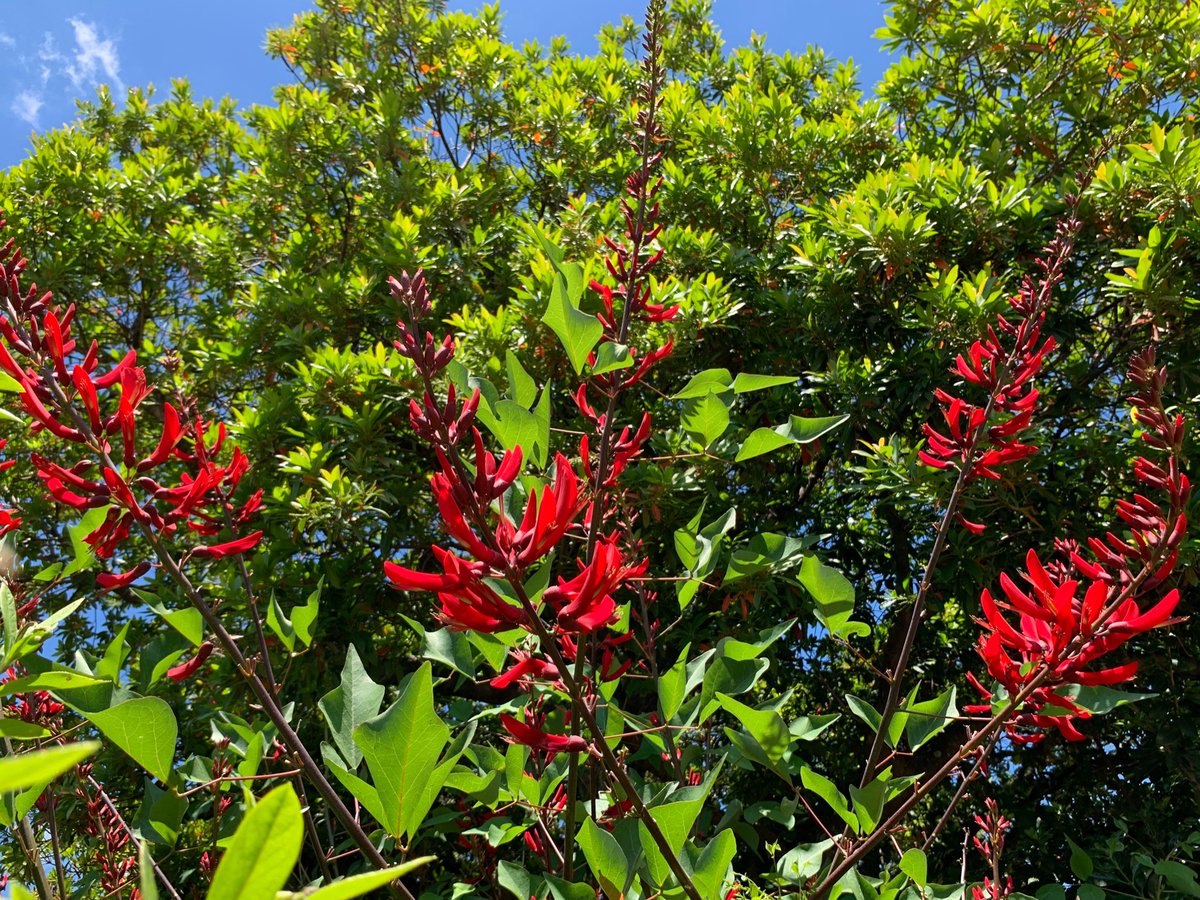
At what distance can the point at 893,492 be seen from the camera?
299cm

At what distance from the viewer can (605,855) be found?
2.88 feet

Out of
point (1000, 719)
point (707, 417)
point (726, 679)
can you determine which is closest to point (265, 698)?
point (726, 679)

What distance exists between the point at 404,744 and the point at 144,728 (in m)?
0.38

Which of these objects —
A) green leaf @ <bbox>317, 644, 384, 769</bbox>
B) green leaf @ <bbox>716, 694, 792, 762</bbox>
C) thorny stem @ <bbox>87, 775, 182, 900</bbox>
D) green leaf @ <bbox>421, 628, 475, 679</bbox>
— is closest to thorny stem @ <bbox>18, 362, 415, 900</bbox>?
green leaf @ <bbox>317, 644, 384, 769</bbox>

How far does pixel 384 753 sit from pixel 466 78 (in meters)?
5.87

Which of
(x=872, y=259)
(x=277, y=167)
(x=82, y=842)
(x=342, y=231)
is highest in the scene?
(x=277, y=167)

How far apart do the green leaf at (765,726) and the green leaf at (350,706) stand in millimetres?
449

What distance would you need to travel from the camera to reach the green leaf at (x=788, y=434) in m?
1.16

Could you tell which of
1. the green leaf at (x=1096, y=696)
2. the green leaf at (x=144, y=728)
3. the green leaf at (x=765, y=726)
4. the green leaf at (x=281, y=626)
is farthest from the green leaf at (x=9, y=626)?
the green leaf at (x=1096, y=696)

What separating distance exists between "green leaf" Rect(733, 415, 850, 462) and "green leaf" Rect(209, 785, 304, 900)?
3.04 feet

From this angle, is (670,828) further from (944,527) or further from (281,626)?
(281,626)

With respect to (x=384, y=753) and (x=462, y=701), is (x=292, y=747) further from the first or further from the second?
(x=462, y=701)

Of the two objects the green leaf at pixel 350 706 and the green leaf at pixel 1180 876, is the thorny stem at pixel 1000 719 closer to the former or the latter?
the green leaf at pixel 350 706

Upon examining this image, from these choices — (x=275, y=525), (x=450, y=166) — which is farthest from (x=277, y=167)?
(x=275, y=525)
